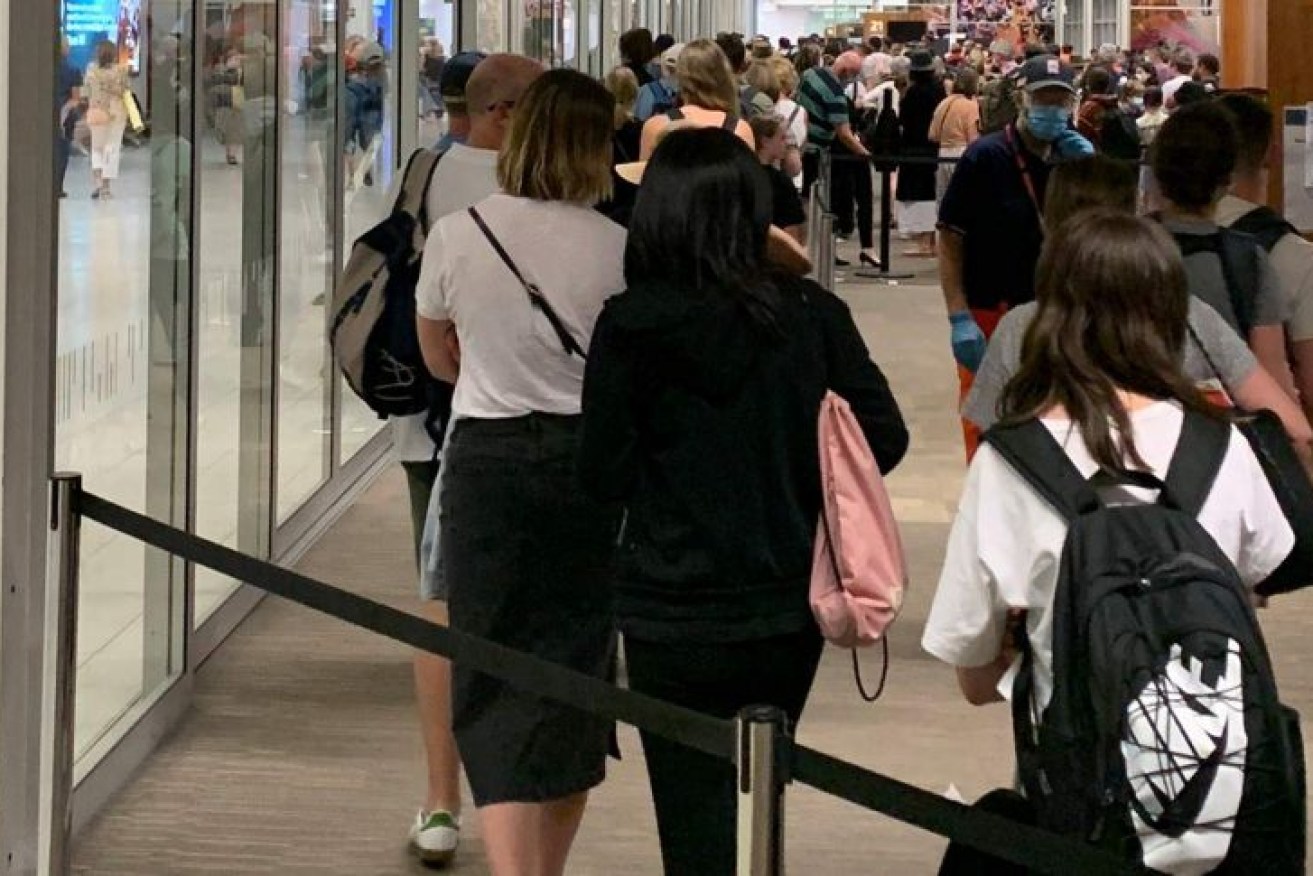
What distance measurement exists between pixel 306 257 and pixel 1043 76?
3008 mm

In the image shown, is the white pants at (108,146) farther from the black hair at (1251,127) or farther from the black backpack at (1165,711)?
the black backpack at (1165,711)

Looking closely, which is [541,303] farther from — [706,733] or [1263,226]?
[1263,226]

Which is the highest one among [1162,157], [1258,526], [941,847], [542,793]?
[1162,157]

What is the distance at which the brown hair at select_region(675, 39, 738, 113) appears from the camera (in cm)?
823

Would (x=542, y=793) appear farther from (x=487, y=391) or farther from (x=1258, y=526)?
(x=1258, y=526)

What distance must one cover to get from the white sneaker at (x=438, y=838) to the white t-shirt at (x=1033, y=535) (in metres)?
2.26

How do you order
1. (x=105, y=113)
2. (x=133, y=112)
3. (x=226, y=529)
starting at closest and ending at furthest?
1. (x=105, y=113)
2. (x=133, y=112)
3. (x=226, y=529)

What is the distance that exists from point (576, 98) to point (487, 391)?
0.54 m

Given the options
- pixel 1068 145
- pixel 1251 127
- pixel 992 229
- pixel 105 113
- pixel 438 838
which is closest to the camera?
pixel 1251 127

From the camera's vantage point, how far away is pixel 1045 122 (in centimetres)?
688

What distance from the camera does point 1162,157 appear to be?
186 inches

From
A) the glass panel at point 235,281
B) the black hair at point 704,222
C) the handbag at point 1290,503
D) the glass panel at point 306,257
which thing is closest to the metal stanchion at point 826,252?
the glass panel at point 306,257

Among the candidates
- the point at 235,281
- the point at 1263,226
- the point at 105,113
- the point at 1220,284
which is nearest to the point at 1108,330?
the point at 1220,284

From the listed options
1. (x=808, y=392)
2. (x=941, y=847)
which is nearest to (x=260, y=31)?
(x=941, y=847)
